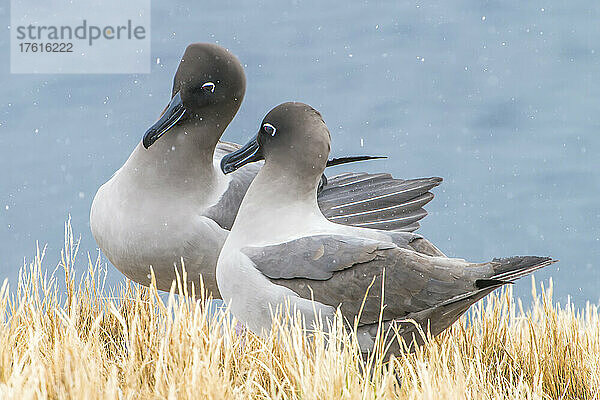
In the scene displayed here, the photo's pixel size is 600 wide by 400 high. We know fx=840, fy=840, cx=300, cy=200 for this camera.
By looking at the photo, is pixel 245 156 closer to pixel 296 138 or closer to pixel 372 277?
pixel 296 138

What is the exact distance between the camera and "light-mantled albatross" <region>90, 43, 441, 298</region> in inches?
135

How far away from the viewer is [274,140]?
10.1 feet

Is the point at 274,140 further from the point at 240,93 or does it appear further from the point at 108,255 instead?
the point at 108,255

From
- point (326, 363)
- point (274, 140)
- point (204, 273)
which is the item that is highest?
point (274, 140)

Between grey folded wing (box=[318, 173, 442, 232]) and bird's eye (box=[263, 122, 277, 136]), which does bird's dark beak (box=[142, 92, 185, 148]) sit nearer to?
bird's eye (box=[263, 122, 277, 136])

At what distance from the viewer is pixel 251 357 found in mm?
2738

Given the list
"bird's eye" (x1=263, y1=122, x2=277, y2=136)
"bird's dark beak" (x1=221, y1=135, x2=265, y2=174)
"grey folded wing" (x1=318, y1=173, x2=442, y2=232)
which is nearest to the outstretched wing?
"grey folded wing" (x1=318, y1=173, x2=442, y2=232)

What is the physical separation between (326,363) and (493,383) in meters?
1.04

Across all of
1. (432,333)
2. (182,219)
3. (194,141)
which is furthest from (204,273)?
(432,333)

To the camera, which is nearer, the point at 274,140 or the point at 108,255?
the point at 274,140

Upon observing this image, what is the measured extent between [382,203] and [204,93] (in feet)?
2.85

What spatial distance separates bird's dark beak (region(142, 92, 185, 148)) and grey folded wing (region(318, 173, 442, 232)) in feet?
2.30

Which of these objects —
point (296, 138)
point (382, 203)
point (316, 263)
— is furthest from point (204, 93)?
point (316, 263)

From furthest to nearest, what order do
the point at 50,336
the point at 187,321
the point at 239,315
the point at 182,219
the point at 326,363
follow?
the point at 182,219
the point at 50,336
the point at 239,315
the point at 187,321
the point at 326,363
